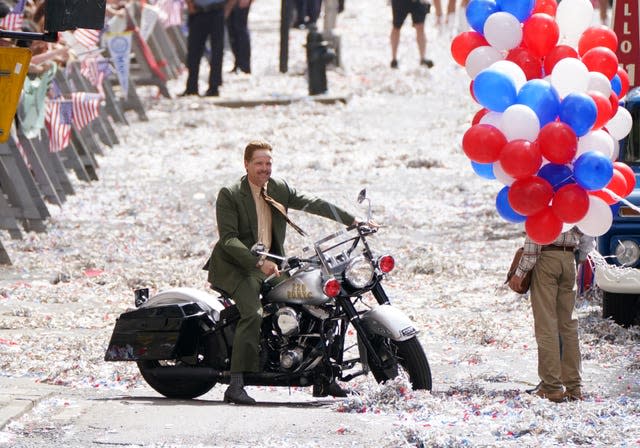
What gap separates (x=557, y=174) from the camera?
878 centimetres

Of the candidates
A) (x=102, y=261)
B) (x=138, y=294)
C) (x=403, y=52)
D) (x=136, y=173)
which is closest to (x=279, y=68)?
(x=403, y=52)

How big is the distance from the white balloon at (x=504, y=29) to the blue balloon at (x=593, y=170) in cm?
93

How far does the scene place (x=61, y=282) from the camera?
45.6ft

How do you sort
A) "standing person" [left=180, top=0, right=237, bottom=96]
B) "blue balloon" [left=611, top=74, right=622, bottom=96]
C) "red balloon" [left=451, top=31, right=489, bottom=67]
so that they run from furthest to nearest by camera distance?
1. "standing person" [left=180, top=0, right=237, bottom=96]
2. "red balloon" [left=451, top=31, right=489, bottom=67]
3. "blue balloon" [left=611, top=74, right=622, bottom=96]

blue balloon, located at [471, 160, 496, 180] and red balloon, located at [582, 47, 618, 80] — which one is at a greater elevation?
red balloon, located at [582, 47, 618, 80]

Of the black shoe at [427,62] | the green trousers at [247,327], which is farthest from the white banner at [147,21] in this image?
the green trousers at [247,327]

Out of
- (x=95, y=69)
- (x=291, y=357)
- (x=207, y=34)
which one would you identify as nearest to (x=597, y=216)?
(x=291, y=357)

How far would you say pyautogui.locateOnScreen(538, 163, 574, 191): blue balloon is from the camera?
8.78 m

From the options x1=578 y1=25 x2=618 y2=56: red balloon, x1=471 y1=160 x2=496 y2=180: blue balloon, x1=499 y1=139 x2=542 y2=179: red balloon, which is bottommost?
x1=471 y1=160 x2=496 y2=180: blue balloon

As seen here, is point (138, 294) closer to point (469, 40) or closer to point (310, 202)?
point (310, 202)

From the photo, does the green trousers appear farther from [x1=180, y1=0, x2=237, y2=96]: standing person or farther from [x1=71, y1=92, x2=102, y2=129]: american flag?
[x1=180, y1=0, x2=237, y2=96]: standing person

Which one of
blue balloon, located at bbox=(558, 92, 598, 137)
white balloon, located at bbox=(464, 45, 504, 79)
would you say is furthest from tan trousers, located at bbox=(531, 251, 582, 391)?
white balloon, located at bbox=(464, 45, 504, 79)

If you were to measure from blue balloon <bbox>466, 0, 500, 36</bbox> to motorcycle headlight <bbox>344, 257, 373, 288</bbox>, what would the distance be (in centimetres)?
157

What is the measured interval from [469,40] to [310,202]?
4.46 feet
